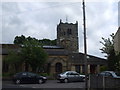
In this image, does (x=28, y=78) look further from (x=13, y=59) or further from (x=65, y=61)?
(x=65, y=61)

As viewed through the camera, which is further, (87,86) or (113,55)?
(113,55)

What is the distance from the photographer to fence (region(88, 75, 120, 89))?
56.0 ft

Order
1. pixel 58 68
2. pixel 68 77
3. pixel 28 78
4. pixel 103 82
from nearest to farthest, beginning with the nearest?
pixel 103 82 < pixel 28 78 < pixel 68 77 < pixel 58 68

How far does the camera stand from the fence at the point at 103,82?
17.1 metres

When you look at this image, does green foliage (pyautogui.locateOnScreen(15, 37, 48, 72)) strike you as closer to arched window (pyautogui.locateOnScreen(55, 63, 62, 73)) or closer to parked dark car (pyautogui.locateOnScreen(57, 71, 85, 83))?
arched window (pyautogui.locateOnScreen(55, 63, 62, 73))

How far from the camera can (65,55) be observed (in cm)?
5191

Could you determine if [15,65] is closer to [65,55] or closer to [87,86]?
[65,55]

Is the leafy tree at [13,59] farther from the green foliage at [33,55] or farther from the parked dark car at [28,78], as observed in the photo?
the parked dark car at [28,78]

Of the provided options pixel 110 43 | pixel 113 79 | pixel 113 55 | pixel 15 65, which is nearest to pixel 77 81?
pixel 113 55

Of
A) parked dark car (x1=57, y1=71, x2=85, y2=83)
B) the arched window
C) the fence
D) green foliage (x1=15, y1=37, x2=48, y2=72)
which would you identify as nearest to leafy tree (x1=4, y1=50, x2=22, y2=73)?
green foliage (x1=15, y1=37, x2=48, y2=72)

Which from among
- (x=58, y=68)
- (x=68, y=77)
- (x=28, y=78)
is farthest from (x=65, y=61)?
(x=28, y=78)

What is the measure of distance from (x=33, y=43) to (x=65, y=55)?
8744mm

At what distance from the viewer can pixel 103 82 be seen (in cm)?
1892

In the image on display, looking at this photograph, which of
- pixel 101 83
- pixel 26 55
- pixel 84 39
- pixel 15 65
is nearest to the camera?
pixel 101 83
